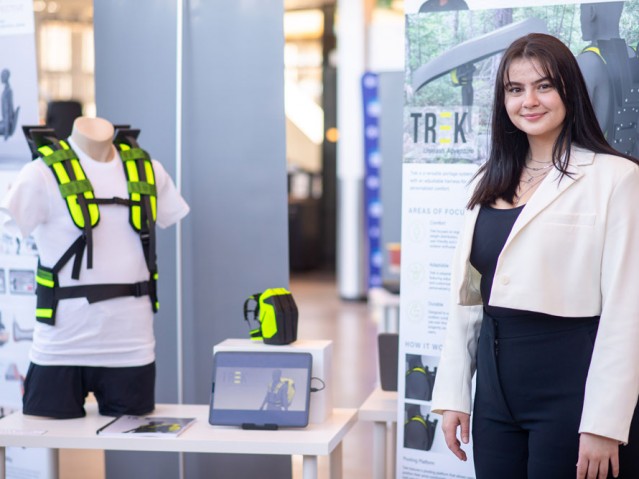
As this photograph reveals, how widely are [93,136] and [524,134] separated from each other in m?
1.47

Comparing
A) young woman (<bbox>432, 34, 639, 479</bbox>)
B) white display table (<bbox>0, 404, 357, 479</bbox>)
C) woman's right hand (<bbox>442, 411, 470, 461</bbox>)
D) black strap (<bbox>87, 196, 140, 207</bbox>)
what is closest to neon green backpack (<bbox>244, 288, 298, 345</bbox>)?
white display table (<bbox>0, 404, 357, 479</bbox>)

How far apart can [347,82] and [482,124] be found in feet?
23.1

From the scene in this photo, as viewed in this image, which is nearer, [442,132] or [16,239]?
[442,132]

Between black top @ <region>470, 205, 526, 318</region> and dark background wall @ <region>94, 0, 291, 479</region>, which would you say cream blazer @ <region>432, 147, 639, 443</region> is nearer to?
black top @ <region>470, 205, 526, 318</region>

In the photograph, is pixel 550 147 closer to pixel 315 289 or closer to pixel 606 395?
pixel 606 395

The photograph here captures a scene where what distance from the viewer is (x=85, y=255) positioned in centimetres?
289

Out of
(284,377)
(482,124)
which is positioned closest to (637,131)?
(482,124)

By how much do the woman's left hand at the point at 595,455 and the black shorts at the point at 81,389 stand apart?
1610mm

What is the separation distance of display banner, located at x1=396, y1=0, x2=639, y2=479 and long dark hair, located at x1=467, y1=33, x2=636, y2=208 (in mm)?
747

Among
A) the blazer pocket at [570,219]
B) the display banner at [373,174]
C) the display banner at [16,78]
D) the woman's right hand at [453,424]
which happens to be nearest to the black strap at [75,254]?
the display banner at [16,78]

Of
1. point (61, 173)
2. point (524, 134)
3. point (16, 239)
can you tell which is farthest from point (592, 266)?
point (16, 239)

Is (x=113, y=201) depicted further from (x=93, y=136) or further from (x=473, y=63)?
(x=473, y=63)

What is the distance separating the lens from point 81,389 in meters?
2.98

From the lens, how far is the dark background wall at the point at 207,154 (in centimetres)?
352
